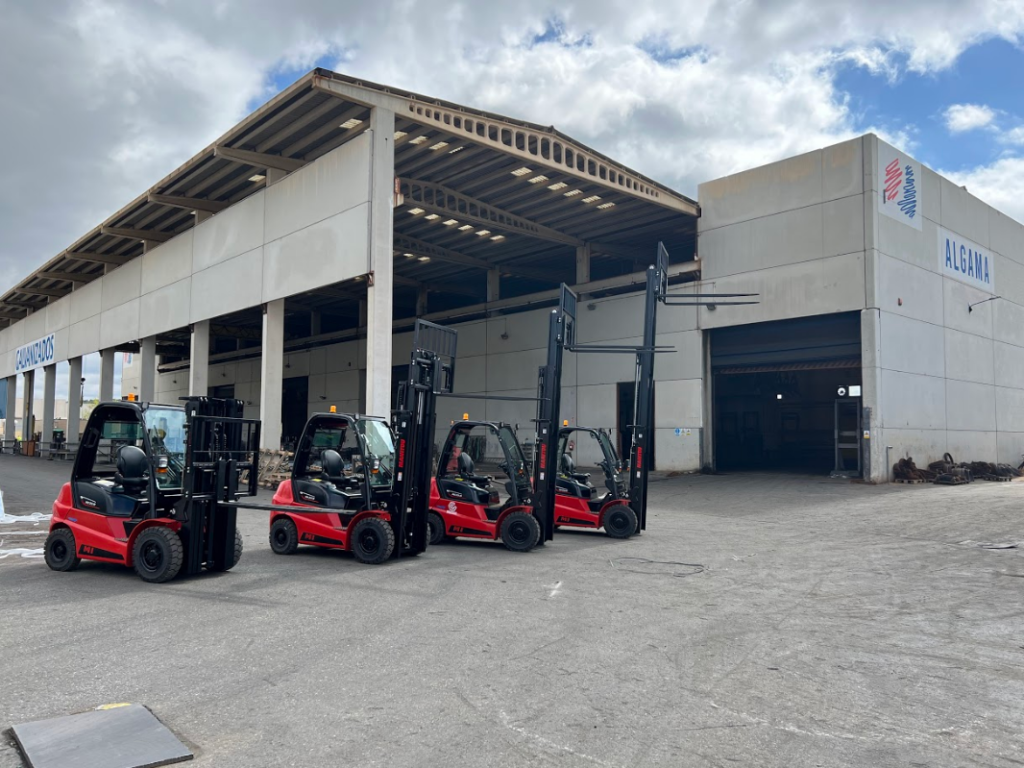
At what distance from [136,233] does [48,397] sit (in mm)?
19719

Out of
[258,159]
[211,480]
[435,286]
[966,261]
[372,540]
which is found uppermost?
[258,159]

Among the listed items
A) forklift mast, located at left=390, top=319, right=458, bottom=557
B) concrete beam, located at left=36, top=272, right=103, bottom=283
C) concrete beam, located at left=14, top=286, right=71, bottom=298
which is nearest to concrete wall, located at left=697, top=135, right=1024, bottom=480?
forklift mast, located at left=390, top=319, right=458, bottom=557

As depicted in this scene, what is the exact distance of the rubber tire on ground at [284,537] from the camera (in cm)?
1054

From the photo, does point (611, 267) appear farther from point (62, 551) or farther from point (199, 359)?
point (62, 551)

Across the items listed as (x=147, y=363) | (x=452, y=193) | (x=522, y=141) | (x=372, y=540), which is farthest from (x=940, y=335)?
(x=147, y=363)

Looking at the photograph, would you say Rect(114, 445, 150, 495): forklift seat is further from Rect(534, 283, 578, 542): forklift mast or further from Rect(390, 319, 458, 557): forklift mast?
Rect(534, 283, 578, 542): forklift mast

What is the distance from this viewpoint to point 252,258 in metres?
24.2

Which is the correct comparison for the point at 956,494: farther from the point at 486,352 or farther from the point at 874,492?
the point at 486,352

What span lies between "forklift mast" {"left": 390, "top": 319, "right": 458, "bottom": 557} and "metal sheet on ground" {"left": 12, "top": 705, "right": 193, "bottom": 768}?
544 cm

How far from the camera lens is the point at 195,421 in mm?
8445

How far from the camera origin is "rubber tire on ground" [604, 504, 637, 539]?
12.3m

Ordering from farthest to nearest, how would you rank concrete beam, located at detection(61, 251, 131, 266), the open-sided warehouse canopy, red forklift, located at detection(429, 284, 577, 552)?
→ concrete beam, located at detection(61, 251, 131, 266)
the open-sided warehouse canopy
red forklift, located at detection(429, 284, 577, 552)

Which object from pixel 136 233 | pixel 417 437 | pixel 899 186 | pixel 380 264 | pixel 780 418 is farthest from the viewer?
pixel 780 418

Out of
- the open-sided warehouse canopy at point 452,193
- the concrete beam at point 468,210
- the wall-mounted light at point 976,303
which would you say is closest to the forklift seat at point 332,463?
the open-sided warehouse canopy at point 452,193
